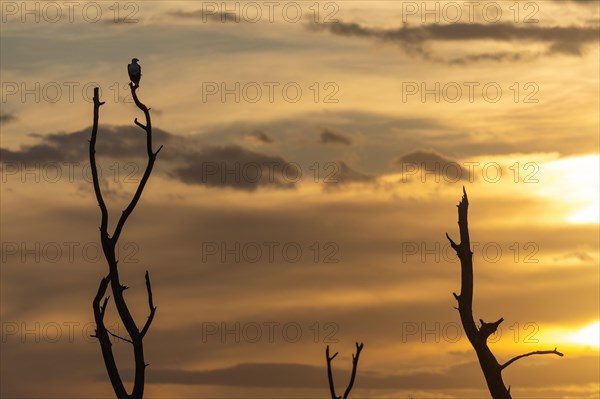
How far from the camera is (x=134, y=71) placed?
77.9 feet

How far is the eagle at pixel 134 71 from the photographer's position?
73.9ft

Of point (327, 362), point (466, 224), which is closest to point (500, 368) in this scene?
point (466, 224)

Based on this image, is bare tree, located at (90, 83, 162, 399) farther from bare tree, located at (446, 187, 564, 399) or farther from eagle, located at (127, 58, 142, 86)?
bare tree, located at (446, 187, 564, 399)

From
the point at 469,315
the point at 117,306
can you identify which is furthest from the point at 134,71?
the point at 469,315

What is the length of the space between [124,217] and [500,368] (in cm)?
1252

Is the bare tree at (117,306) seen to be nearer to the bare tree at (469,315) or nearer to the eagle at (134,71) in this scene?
the eagle at (134,71)

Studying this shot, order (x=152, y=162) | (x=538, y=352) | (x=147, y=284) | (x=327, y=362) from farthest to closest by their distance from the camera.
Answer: (x=538, y=352) → (x=152, y=162) → (x=147, y=284) → (x=327, y=362)

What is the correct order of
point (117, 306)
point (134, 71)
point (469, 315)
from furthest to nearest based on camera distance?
point (469, 315), point (134, 71), point (117, 306)

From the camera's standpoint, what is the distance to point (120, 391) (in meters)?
17.4

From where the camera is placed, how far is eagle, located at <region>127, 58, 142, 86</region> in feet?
73.9

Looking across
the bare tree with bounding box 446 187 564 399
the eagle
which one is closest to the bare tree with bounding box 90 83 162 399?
the eagle

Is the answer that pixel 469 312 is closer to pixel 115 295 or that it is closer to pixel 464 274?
pixel 464 274

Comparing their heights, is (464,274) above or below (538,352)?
above

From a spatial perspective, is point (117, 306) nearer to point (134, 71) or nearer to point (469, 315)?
point (134, 71)
